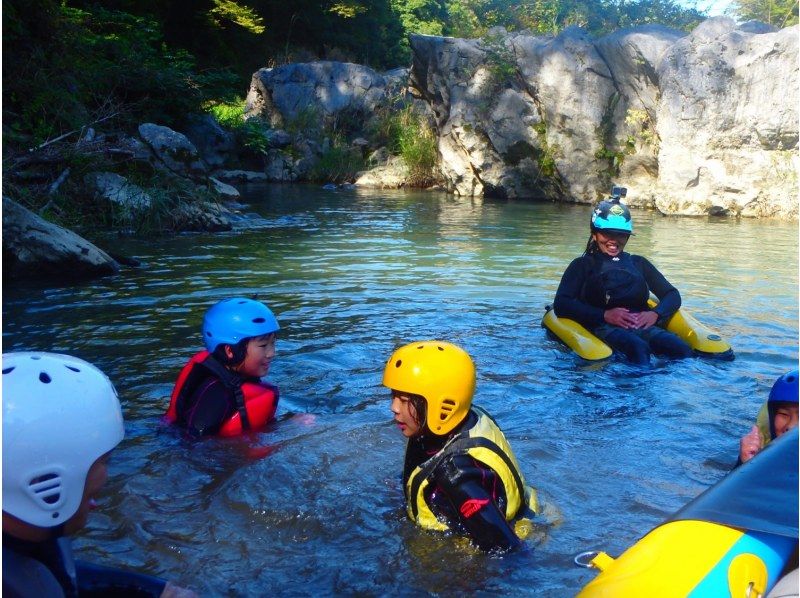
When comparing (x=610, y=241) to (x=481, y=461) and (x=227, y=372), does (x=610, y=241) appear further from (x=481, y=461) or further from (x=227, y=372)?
(x=481, y=461)

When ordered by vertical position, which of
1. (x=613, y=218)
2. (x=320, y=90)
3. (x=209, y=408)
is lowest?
(x=209, y=408)

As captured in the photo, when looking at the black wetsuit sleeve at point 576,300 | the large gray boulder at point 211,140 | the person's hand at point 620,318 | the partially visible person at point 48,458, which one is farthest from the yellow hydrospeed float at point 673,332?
the large gray boulder at point 211,140

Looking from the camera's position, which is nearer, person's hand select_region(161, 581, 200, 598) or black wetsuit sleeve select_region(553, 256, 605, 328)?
person's hand select_region(161, 581, 200, 598)

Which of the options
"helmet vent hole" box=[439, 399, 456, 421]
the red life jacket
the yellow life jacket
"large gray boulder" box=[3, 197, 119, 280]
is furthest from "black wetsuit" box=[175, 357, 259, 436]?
"large gray boulder" box=[3, 197, 119, 280]

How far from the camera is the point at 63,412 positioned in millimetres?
2160

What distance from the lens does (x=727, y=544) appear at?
2.47 m

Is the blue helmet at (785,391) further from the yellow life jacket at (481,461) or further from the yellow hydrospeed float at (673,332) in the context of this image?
the yellow hydrospeed float at (673,332)

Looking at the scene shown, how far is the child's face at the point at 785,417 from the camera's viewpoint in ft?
12.3

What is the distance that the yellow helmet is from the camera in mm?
3621

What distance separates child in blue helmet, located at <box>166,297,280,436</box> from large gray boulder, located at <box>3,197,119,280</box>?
549cm

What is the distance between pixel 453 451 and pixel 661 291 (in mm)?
4627

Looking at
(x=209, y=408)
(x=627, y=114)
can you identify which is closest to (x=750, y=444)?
(x=209, y=408)

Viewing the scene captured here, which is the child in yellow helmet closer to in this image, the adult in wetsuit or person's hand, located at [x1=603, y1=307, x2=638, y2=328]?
the adult in wetsuit

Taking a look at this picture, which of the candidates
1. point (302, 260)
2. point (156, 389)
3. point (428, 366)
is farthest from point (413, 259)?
point (428, 366)
